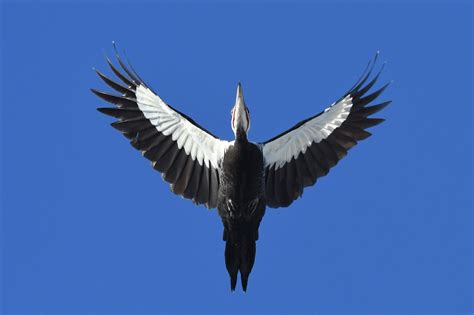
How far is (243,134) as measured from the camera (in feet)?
41.7

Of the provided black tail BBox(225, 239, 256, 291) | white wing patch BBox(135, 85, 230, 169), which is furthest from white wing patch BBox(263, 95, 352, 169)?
black tail BBox(225, 239, 256, 291)

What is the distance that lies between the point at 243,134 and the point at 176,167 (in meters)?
1.63

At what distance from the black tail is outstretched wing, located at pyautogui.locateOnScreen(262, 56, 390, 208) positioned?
1.05 metres

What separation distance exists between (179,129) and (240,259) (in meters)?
2.70

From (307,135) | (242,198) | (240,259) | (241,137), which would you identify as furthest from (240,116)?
(240,259)

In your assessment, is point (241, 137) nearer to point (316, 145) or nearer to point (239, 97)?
point (239, 97)

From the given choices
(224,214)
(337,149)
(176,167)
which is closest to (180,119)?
(176,167)

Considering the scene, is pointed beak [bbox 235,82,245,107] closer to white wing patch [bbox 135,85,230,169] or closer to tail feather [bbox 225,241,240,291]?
white wing patch [bbox 135,85,230,169]

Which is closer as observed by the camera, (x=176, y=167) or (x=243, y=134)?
(x=243, y=134)

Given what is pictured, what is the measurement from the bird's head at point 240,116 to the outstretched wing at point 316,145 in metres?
0.91

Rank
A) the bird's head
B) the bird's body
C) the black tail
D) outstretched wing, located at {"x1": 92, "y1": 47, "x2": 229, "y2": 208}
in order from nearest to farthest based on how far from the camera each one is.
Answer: the bird's body
the bird's head
the black tail
outstretched wing, located at {"x1": 92, "y1": 47, "x2": 229, "y2": 208}

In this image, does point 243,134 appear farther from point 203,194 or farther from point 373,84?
point 373,84

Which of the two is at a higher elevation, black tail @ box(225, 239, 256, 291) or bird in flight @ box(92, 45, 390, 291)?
bird in flight @ box(92, 45, 390, 291)

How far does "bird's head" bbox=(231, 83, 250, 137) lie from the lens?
12670 millimetres
